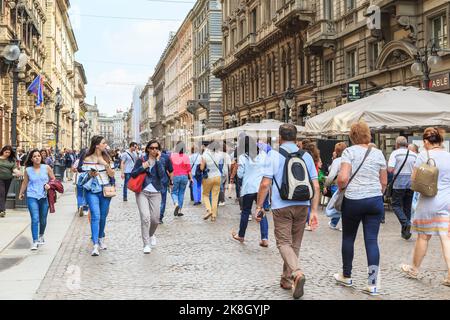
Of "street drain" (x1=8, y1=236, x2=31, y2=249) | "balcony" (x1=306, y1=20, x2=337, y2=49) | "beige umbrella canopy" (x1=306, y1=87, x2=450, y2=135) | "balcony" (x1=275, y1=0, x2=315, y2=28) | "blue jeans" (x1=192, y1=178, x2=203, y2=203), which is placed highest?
"balcony" (x1=275, y1=0, x2=315, y2=28)

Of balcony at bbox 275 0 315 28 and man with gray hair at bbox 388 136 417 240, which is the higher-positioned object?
balcony at bbox 275 0 315 28

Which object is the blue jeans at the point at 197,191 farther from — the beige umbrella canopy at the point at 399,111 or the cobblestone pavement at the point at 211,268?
the cobblestone pavement at the point at 211,268

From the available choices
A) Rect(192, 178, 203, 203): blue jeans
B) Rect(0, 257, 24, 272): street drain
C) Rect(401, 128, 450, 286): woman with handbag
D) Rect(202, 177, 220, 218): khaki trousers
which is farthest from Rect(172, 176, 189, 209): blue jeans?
Rect(401, 128, 450, 286): woman with handbag

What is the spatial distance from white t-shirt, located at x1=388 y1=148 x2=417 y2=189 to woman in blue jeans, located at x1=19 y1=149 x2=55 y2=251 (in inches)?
250

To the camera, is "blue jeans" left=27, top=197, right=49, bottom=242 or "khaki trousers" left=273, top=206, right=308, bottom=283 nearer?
"khaki trousers" left=273, top=206, right=308, bottom=283

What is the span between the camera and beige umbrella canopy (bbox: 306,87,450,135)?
13523 mm

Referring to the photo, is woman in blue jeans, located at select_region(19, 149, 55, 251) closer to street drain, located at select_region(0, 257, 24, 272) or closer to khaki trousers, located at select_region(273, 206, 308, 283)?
street drain, located at select_region(0, 257, 24, 272)

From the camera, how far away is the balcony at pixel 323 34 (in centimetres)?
3053

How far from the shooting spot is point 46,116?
6122cm

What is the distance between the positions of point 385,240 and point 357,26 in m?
18.9

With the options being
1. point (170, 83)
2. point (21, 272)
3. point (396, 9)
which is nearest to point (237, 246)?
point (21, 272)

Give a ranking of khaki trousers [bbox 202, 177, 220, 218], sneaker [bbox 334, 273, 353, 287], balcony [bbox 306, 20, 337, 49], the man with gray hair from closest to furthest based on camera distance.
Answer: sneaker [bbox 334, 273, 353, 287]
the man with gray hair
khaki trousers [bbox 202, 177, 220, 218]
balcony [bbox 306, 20, 337, 49]

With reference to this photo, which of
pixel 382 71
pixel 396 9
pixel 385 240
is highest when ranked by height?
pixel 396 9

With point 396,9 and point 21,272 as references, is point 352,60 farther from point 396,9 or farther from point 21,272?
point 21,272
